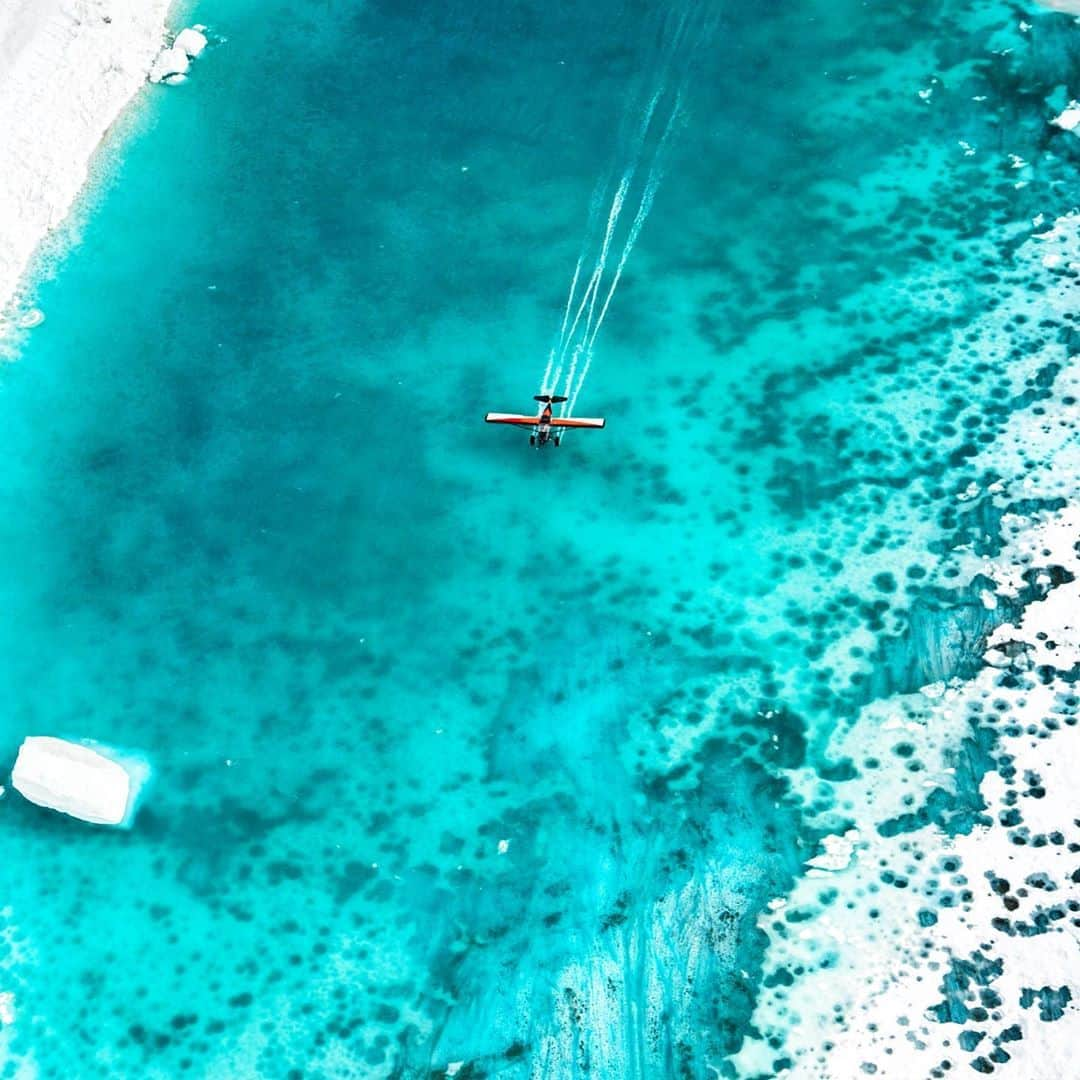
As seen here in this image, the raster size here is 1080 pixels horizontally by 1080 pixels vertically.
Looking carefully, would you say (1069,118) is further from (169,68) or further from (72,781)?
(72,781)

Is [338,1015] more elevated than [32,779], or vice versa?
[32,779]

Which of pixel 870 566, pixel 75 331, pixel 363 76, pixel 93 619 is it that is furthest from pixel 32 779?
pixel 363 76

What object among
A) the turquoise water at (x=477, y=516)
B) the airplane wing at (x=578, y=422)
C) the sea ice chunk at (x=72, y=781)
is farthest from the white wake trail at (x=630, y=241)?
the sea ice chunk at (x=72, y=781)

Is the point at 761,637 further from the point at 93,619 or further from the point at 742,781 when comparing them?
the point at 93,619

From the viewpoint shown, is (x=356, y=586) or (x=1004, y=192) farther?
(x=1004, y=192)

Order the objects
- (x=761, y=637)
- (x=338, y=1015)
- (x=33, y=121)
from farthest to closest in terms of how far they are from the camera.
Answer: (x=33, y=121), (x=761, y=637), (x=338, y=1015)

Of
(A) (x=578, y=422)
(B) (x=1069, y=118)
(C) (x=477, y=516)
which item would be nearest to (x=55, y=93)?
(C) (x=477, y=516)

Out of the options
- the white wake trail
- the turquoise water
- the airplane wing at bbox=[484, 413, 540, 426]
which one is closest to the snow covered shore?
the turquoise water
